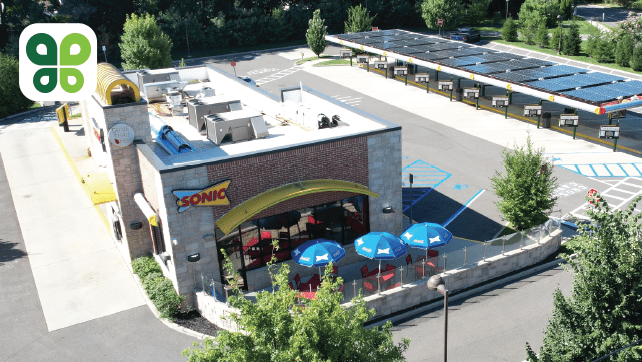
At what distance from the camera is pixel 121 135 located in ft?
80.1

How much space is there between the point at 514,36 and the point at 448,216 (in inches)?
2073

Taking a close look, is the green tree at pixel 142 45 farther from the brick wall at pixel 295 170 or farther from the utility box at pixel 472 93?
the brick wall at pixel 295 170

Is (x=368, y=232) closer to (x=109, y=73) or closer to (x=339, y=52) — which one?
(x=109, y=73)

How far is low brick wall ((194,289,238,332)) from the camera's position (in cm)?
2170

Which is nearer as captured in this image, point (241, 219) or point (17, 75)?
point (241, 219)

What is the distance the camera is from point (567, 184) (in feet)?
108

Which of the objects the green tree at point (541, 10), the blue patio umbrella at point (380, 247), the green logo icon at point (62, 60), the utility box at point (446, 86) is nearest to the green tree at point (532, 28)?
the green tree at point (541, 10)

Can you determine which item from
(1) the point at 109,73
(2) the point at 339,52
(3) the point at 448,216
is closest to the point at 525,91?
(3) the point at 448,216

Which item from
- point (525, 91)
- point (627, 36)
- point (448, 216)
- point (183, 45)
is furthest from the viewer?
point (183, 45)

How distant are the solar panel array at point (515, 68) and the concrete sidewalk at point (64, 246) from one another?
27645 millimetres

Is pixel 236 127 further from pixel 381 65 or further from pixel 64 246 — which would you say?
pixel 381 65

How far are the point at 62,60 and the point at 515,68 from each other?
3072 cm

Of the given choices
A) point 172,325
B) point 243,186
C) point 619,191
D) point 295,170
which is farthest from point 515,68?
point 172,325

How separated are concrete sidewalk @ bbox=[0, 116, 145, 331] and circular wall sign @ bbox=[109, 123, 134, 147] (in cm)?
567
